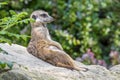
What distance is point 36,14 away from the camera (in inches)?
261

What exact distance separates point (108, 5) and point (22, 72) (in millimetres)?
5975

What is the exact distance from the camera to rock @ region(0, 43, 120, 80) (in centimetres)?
516

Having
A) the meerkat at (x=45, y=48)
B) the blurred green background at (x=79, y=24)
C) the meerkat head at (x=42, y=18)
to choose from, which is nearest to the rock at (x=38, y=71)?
the meerkat at (x=45, y=48)

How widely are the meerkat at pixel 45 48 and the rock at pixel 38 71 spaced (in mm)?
74

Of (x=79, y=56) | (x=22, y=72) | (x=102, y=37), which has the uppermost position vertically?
(x=102, y=37)

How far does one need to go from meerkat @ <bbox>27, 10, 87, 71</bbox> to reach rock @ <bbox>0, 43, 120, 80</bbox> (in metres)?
0.07

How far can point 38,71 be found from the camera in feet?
18.0

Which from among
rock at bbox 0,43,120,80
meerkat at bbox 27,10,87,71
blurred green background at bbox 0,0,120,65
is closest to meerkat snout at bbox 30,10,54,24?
meerkat at bbox 27,10,87,71

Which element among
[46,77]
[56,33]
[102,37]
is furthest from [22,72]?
[102,37]

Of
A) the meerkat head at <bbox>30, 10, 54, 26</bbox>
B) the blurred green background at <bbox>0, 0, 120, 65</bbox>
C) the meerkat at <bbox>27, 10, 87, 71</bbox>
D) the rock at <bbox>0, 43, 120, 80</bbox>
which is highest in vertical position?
the blurred green background at <bbox>0, 0, 120, 65</bbox>

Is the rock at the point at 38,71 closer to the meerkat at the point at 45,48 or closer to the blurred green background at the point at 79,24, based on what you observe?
the meerkat at the point at 45,48

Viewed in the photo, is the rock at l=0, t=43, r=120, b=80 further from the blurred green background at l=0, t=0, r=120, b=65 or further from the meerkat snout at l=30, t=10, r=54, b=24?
the blurred green background at l=0, t=0, r=120, b=65

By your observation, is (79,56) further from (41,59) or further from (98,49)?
(41,59)

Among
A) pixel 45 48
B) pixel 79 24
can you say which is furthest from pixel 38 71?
pixel 79 24
